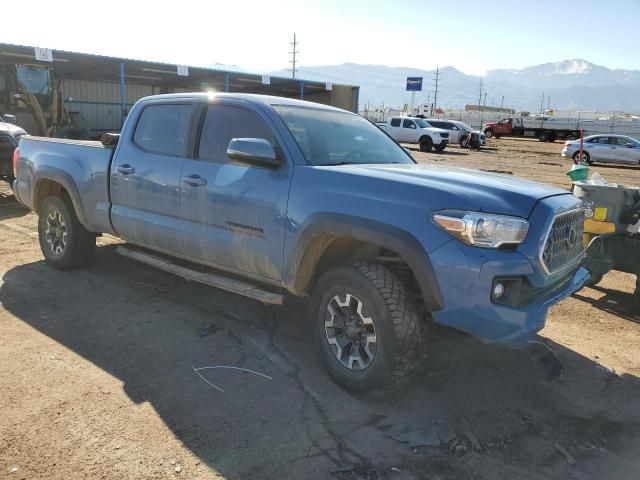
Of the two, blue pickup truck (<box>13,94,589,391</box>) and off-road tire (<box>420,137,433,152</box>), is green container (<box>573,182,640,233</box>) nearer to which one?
blue pickup truck (<box>13,94,589,391</box>)

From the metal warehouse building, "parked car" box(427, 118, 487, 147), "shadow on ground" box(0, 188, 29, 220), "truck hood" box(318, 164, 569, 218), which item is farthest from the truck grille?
"parked car" box(427, 118, 487, 147)

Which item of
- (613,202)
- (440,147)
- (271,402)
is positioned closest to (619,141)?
(440,147)

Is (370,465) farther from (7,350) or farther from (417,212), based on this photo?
(7,350)

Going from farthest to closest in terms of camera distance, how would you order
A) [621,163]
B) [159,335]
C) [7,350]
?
[621,163] → [159,335] → [7,350]

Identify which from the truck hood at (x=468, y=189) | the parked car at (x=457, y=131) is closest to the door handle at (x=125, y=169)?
the truck hood at (x=468, y=189)

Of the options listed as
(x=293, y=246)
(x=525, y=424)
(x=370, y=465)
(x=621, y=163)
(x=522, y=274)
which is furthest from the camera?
(x=621, y=163)

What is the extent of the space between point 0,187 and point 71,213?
8159 mm

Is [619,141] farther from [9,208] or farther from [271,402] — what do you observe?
[271,402]

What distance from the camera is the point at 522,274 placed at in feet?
9.84

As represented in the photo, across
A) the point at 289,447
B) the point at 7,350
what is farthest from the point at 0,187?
the point at 289,447

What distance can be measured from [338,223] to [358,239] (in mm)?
162

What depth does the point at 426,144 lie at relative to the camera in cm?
3006

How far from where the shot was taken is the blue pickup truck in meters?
3.02

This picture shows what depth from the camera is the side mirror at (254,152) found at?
3650 mm
